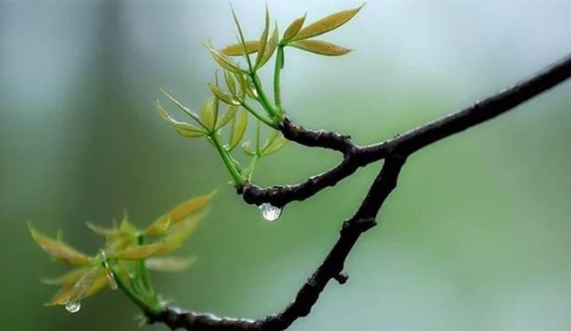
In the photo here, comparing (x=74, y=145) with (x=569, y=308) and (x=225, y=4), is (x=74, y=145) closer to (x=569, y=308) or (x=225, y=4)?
(x=225, y=4)

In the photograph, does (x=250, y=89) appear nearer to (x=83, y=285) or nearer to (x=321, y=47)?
(x=321, y=47)

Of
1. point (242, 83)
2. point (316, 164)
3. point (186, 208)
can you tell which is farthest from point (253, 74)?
point (316, 164)

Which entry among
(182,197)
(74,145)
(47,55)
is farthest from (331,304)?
(47,55)

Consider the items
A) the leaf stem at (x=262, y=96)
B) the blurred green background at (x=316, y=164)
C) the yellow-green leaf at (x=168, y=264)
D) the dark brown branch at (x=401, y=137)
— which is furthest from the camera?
the blurred green background at (x=316, y=164)

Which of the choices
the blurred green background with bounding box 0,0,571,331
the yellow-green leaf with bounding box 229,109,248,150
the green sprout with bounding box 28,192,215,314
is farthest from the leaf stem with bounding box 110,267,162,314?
the blurred green background with bounding box 0,0,571,331

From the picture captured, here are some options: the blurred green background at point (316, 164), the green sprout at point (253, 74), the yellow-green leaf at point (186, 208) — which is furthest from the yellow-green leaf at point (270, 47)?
the blurred green background at point (316, 164)

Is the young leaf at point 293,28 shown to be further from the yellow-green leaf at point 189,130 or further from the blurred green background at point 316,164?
the blurred green background at point 316,164

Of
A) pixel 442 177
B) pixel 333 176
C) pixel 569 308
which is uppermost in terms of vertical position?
pixel 333 176
